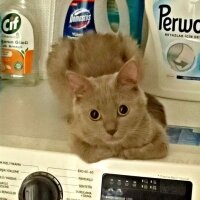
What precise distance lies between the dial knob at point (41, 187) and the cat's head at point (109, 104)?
0.10 m

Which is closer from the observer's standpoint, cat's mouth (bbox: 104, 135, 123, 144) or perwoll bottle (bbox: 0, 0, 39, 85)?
cat's mouth (bbox: 104, 135, 123, 144)

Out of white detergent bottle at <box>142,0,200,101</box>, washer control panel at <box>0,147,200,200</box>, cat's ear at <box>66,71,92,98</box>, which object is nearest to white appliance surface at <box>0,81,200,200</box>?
washer control panel at <box>0,147,200,200</box>

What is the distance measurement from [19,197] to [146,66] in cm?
49

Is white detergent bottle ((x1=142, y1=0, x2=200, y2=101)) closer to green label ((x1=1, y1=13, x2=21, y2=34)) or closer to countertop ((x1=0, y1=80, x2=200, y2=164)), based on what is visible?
countertop ((x1=0, y1=80, x2=200, y2=164))

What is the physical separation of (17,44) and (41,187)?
491 mm

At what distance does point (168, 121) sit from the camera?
1032mm

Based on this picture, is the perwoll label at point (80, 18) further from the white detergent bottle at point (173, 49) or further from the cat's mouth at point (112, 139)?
the cat's mouth at point (112, 139)

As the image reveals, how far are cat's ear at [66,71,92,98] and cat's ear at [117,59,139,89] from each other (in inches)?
2.3

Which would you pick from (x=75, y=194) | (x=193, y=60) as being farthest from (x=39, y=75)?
(x=75, y=194)

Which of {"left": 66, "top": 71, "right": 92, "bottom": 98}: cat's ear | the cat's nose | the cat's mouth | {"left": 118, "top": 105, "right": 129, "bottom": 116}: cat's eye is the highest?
{"left": 66, "top": 71, "right": 92, "bottom": 98}: cat's ear

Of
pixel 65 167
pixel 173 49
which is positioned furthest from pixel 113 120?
pixel 173 49

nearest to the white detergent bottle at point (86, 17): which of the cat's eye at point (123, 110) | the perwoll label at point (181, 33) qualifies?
the perwoll label at point (181, 33)

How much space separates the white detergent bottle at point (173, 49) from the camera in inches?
46.8

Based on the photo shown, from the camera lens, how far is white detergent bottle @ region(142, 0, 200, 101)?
1188 mm
